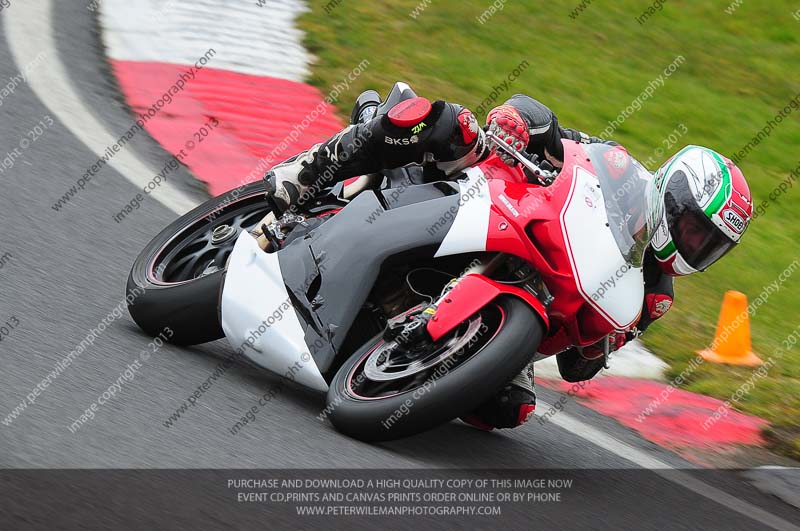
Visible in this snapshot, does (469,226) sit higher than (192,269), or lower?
higher

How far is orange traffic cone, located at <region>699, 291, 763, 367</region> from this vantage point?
695cm

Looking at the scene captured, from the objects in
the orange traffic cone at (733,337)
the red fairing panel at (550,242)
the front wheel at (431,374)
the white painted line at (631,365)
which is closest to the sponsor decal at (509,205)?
the red fairing panel at (550,242)

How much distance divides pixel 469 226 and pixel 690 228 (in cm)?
81

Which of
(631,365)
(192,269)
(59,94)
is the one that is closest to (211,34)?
(59,94)

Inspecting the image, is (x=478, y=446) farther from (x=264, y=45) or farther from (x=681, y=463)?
(x=264, y=45)

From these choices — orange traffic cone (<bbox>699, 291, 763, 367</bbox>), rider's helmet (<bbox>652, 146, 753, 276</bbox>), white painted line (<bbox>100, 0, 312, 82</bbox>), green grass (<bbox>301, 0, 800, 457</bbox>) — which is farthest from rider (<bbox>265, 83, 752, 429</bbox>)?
white painted line (<bbox>100, 0, 312, 82</bbox>)

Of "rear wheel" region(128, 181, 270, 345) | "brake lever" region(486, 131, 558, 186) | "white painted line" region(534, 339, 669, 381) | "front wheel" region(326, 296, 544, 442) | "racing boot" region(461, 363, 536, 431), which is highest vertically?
"brake lever" region(486, 131, 558, 186)

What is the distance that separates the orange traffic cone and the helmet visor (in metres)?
2.79

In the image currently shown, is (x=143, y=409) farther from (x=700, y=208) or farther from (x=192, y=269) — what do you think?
(x=700, y=208)

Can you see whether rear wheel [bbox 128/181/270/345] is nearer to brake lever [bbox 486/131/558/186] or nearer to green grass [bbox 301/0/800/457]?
brake lever [bbox 486/131/558/186]

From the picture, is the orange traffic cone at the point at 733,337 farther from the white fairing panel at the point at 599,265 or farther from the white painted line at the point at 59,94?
the white painted line at the point at 59,94

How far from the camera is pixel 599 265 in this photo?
14.2 ft

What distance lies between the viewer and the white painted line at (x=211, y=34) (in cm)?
927

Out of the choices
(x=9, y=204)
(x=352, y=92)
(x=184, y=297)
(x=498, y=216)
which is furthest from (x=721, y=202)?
(x=352, y=92)
